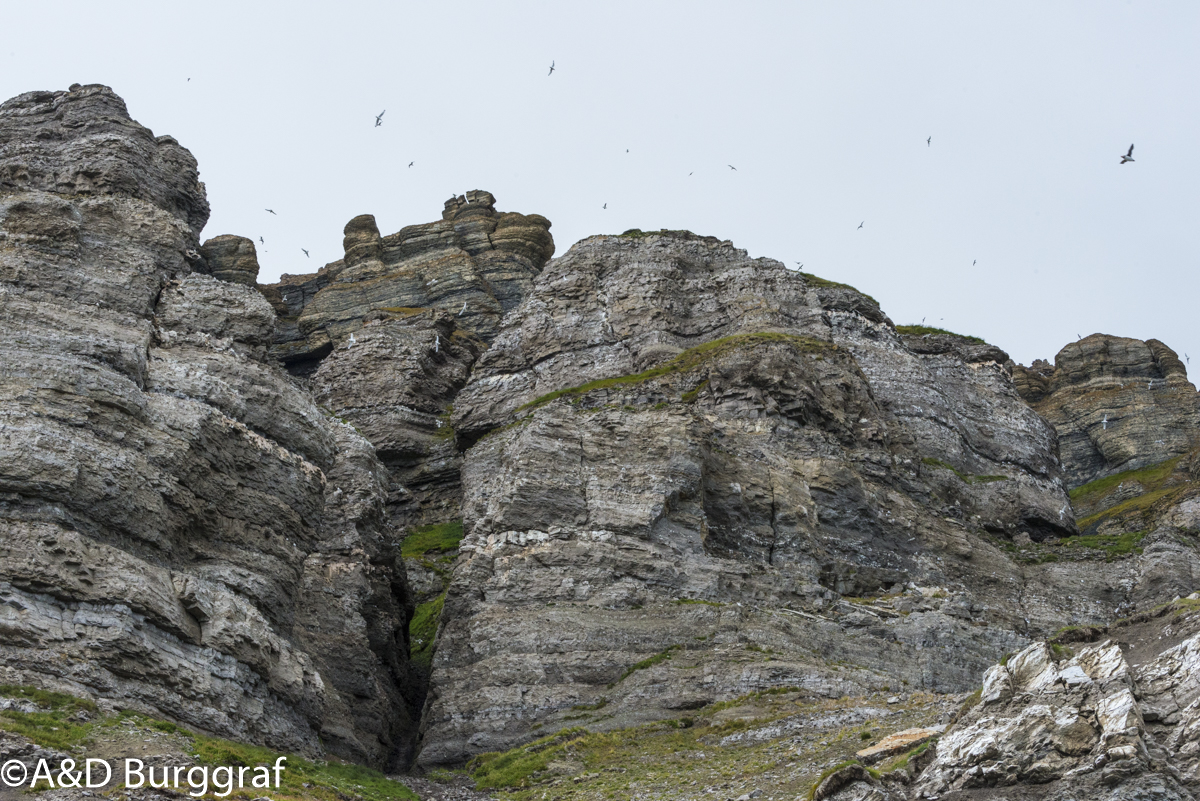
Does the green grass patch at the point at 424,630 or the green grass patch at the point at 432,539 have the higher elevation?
the green grass patch at the point at 432,539

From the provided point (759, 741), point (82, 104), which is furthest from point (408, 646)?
point (82, 104)

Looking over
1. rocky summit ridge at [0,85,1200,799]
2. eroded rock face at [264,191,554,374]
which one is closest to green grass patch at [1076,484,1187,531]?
rocky summit ridge at [0,85,1200,799]

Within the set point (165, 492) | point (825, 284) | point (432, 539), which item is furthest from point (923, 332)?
point (165, 492)

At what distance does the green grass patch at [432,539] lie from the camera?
7406 cm

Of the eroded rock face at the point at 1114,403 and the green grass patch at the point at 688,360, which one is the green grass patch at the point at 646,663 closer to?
the green grass patch at the point at 688,360

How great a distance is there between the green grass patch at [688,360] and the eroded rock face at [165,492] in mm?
14283

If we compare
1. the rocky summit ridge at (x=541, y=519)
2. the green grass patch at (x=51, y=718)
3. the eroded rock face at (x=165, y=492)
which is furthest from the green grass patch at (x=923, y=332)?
the green grass patch at (x=51, y=718)

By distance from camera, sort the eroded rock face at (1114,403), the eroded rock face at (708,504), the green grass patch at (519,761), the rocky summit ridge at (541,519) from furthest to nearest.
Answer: the eroded rock face at (1114,403)
the eroded rock face at (708,504)
the green grass patch at (519,761)
the rocky summit ridge at (541,519)

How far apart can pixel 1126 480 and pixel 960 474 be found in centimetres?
4041

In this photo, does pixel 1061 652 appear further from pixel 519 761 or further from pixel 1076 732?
pixel 519 761

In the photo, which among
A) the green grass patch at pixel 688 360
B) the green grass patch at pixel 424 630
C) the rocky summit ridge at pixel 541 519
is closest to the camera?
the rocky summit ridge at pixel 541 519

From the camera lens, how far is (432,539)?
248 ft

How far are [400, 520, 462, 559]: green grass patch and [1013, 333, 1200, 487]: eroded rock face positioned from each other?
70.3 metres

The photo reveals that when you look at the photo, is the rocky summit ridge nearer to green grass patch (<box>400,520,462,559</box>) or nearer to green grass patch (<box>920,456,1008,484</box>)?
green grass patch (<box>400,520,462,559</box>)
